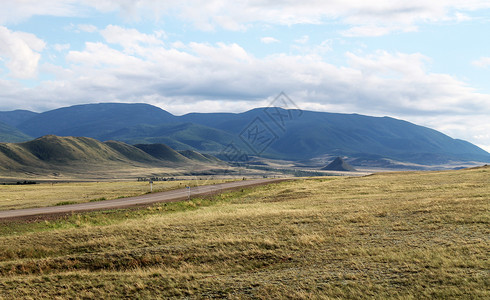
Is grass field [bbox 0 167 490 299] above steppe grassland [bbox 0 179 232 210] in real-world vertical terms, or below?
above

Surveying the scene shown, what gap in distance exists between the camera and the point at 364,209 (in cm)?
2834

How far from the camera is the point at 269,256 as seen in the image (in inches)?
727

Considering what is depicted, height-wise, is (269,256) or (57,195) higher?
(269,256)

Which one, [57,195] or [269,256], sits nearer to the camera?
[269,256]

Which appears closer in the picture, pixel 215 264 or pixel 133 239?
pixel 215 264

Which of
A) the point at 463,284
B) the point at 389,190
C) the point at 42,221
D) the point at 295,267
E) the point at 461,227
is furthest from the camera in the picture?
the point at 389,190

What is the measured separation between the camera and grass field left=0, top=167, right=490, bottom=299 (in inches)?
567

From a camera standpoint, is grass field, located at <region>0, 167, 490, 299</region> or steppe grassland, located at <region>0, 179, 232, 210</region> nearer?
grass field, located at <region>0, 167, 490, 299</region>

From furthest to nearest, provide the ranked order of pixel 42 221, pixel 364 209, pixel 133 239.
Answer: pixel 42 221
pixel 364 209
pixel 133 239

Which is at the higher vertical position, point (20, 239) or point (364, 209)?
point (364, 209)

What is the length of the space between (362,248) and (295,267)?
351cm

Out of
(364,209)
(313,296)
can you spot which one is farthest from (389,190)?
(313,296)

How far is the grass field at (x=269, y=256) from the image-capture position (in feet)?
47.2

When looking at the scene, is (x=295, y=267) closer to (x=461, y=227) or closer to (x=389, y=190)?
(x=461, y=227)
